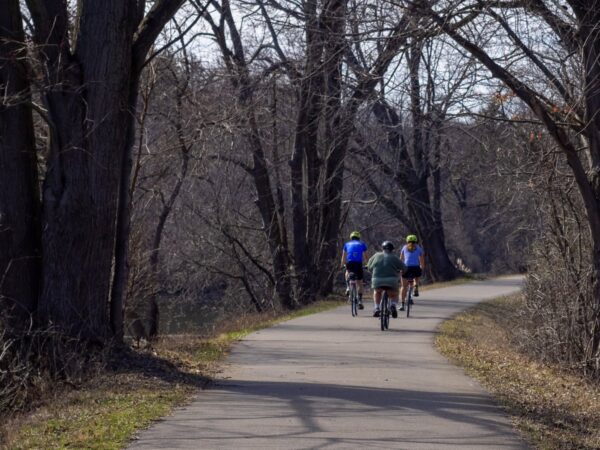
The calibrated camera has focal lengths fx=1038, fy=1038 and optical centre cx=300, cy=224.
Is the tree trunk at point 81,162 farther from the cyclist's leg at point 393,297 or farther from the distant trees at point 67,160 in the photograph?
the cyclist's leg at point 393,297

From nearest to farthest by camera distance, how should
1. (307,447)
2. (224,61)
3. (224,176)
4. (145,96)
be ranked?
1. (307,447)
2. (145,96)
3. (224,61)
4. (224,176)

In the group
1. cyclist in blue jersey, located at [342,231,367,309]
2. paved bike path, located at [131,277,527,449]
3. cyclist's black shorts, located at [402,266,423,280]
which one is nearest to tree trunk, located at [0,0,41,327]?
paved bike path, located at [131,277,527,449]

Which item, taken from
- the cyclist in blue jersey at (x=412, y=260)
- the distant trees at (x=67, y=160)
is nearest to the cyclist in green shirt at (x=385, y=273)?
the cyclist in blue jersey at (x=412, y=260)

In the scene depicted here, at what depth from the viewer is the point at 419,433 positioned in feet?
29.9

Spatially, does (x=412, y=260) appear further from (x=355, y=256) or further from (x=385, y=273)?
(x=385, y=273)

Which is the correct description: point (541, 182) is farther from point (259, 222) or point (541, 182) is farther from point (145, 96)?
point (259, 222)

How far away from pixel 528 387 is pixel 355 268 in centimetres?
926

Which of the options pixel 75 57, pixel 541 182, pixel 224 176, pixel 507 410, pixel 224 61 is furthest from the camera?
pixel 224 176

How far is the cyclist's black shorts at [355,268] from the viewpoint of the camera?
860 inches

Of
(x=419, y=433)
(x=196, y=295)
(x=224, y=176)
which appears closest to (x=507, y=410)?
(x=419, y=433)

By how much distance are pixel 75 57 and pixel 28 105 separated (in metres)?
Result: 0.83

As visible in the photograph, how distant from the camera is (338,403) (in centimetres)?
1067

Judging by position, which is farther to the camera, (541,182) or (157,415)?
(541,182)

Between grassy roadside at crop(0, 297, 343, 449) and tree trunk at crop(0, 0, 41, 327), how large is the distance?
1414mm
